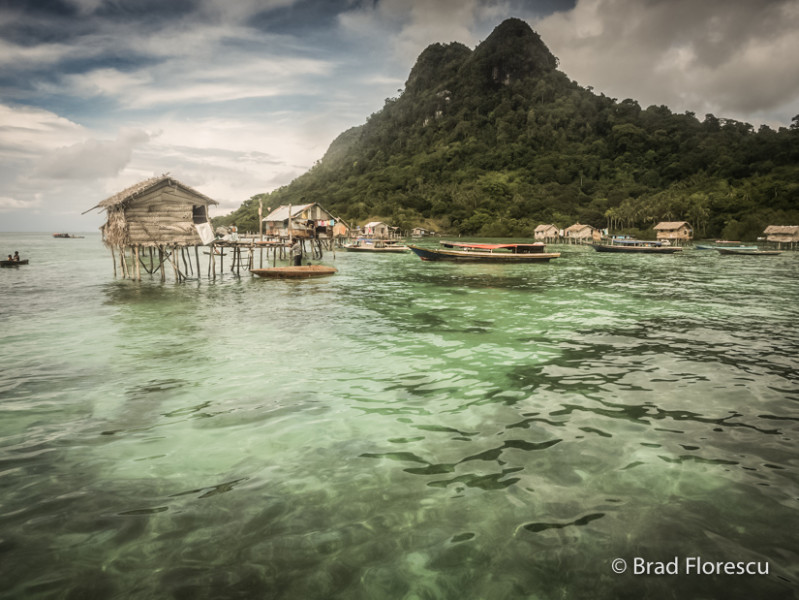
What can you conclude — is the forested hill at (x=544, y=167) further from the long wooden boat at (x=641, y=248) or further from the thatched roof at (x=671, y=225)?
the long wooden boat at (x=641, y=248)

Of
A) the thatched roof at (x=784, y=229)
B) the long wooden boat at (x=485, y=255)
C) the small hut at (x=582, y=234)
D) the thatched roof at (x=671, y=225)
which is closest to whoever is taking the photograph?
the long wooden boat at (x=485, y=255)

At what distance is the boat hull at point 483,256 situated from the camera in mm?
41562

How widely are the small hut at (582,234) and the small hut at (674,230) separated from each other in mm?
12168

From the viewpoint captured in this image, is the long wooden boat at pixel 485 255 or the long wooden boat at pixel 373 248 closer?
the long wooden boat at pixel 485 255

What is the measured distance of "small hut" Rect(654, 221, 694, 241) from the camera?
3263 inches

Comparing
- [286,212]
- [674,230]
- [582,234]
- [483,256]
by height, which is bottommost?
[483,256]

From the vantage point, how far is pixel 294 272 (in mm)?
29047

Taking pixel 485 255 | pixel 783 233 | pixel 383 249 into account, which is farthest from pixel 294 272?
pixel 783 233

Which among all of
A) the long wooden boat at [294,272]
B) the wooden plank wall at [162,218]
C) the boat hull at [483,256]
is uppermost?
the wooden plank wall at [162,218]

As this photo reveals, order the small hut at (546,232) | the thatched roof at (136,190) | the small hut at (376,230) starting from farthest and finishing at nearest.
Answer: the small hut at (546,232), the small hut at (376,230), the thatched roof at (136,190)

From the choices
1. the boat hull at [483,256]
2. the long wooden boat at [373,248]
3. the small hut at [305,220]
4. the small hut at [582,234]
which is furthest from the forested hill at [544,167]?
the boat hull at [483,256]

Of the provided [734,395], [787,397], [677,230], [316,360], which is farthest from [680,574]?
[677,230]

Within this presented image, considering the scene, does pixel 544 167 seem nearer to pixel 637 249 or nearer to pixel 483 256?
pixel 637 249

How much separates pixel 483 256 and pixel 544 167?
11354 centimetres
